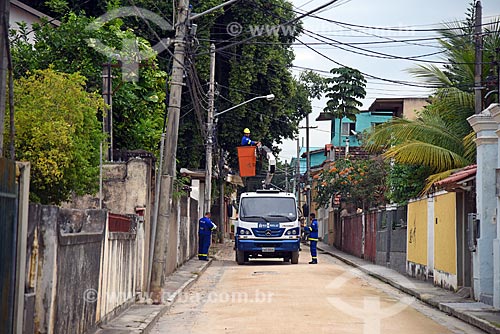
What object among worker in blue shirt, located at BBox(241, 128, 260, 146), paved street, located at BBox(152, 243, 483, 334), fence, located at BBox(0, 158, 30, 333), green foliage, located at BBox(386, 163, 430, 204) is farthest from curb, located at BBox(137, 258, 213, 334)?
worker in blue shirt, located at BBox(241, 128, 260, 146)

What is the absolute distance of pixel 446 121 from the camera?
25891 millimetres

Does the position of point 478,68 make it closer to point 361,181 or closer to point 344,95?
point 361,181

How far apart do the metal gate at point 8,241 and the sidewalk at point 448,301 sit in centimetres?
821

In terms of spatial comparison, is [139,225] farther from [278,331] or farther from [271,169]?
[271,169]

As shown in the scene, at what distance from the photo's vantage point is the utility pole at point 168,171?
676 inches

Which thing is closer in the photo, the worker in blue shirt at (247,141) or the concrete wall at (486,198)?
the concrete wall at (486,198)

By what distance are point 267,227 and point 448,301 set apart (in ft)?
45.5

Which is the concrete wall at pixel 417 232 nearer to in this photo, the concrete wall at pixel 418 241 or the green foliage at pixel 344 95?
the concrete wall at pixel 418 241

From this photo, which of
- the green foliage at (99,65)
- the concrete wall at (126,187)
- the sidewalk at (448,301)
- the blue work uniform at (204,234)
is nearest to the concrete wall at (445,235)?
the sidewalk at (448,301)

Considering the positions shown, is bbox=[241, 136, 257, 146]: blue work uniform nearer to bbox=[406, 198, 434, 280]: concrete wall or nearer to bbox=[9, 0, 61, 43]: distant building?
bbox=[9, 0, 61, 43]: distant building

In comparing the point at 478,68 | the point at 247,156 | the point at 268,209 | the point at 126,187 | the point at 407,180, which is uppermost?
the point at 478,68

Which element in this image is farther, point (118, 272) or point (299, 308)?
point (299, 308)

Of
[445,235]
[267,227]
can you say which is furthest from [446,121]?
[267,227]

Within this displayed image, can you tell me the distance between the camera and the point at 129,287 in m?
15.9
